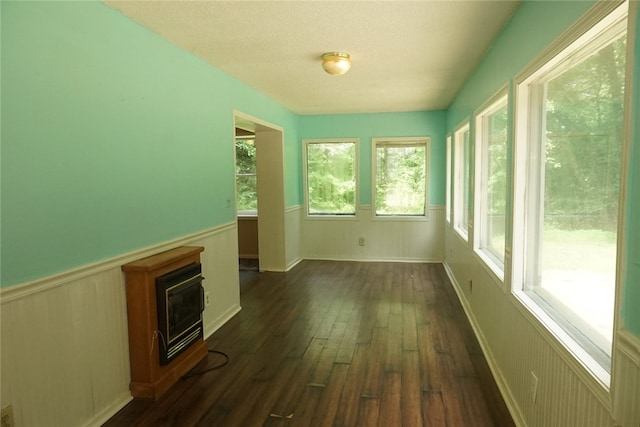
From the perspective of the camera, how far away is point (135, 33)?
2.54 m

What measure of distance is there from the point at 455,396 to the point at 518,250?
1007mm

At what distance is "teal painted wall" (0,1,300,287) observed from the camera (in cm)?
177

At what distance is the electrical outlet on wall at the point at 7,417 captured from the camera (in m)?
1.69

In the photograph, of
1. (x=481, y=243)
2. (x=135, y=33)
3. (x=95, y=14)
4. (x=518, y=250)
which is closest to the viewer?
(x=95, y=14)

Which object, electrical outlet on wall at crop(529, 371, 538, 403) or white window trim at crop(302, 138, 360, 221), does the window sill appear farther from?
white window trim at crop(302, 138, 360, 221)

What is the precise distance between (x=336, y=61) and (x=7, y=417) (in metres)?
3.02

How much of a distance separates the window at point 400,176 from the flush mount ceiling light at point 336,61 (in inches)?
124

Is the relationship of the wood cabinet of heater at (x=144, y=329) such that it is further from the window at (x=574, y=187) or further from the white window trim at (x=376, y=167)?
the white window trim at (x=376, y=167)

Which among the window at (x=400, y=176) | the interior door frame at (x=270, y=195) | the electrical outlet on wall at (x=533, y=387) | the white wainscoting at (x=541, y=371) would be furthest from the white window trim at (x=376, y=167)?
the electrical outlet on wall at (x=533, y=387)

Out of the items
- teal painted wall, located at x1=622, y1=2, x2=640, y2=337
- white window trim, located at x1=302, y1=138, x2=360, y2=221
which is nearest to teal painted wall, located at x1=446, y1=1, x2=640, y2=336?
teal painted wall, located at x1=622, y1=2, x2=640, y2=337

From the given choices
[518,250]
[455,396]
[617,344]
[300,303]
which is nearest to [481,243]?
[518,250]

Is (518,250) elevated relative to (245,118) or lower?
lower

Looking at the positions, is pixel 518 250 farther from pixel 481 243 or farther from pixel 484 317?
pixel 481 243

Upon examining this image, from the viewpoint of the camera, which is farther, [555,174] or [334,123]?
[334,123]
